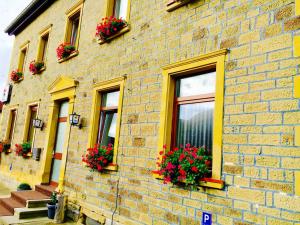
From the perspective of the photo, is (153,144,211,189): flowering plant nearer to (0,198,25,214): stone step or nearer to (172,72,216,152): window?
(172,72,216,152): window

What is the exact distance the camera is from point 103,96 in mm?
6598

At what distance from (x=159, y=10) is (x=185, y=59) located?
56.7 inches

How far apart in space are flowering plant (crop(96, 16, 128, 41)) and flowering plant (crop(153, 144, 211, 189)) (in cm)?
331

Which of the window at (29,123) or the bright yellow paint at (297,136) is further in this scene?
the window at (29,123)

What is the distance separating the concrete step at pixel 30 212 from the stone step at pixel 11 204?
351mm

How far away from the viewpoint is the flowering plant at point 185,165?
385cm

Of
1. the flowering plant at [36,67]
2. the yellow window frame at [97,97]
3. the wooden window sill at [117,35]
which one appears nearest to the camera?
the yellow window frame at [97,97]

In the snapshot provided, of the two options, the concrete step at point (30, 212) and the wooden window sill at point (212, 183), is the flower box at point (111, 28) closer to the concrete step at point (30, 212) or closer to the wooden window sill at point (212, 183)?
the wooden window sill at point (212, 183)

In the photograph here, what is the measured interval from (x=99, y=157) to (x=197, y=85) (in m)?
2.61

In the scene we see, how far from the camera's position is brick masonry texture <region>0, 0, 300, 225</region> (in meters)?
3.28

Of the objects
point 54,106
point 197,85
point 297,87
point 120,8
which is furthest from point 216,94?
point 54,106

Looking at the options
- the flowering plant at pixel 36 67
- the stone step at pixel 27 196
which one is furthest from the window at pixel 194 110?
the flowering plant at pixel 36 67

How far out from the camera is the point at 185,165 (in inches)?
155

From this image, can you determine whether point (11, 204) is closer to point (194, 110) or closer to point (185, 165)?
point (185, 165)
